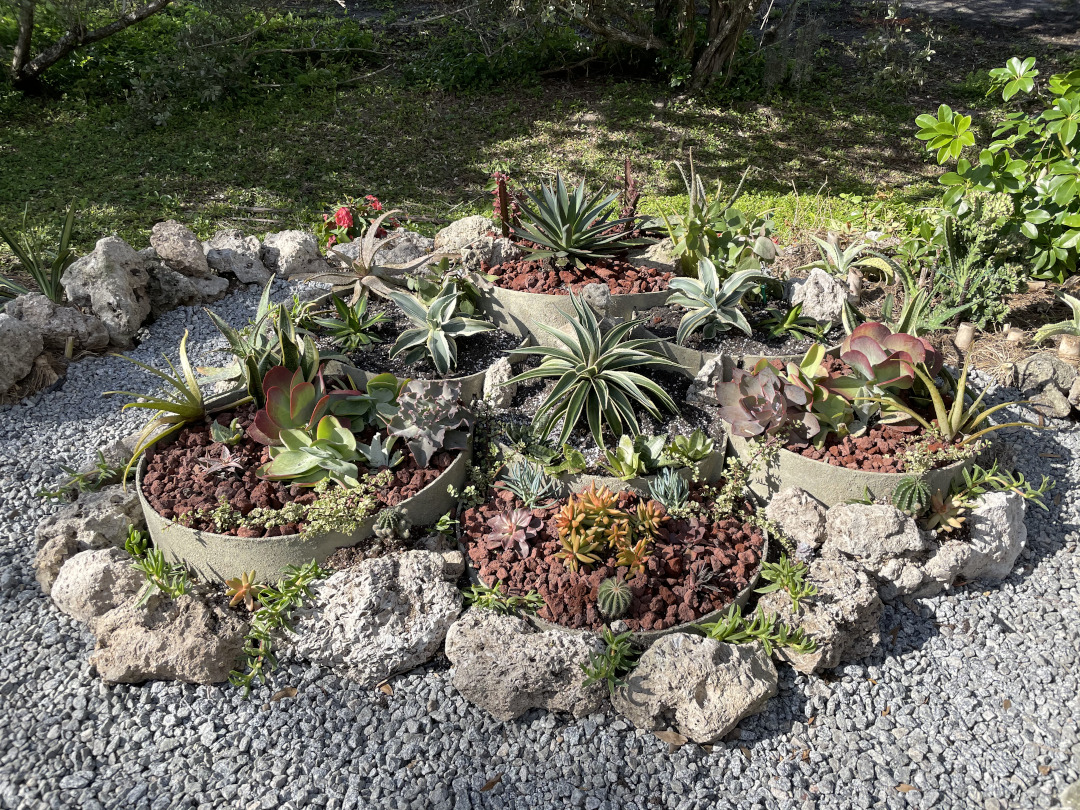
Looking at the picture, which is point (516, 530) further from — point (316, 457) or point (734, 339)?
point (734, 339)

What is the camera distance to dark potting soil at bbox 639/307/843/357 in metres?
4.28

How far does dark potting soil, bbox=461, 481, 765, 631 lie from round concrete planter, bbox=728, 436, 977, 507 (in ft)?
1.06

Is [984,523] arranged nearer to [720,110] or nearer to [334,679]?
[334,679]

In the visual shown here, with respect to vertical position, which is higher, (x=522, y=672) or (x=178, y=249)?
(x=178, y=249)

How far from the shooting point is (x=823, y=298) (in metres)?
4.45

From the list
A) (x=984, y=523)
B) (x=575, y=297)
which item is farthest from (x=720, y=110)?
(x=984, y=523)

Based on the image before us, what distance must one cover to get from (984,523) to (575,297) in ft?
6.88

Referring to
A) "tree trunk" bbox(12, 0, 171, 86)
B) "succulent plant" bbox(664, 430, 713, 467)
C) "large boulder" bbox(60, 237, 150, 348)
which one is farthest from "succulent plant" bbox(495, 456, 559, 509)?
"tree trunk" bbox(12, 0, 171, 86)

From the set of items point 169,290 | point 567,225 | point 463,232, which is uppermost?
point 567,225

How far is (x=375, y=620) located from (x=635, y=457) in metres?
1.30

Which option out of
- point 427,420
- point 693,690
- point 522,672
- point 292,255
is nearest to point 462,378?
point 427,420

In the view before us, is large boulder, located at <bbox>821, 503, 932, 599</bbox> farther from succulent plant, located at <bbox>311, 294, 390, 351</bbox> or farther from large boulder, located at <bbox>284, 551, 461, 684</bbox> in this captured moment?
succulent plant, located at <bbox>311, 294, 390, 351</bbox>

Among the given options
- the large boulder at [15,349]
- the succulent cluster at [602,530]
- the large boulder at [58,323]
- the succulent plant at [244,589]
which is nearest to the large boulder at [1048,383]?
the succulent cluster at [602,530]

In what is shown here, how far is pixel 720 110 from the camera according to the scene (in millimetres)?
9109
